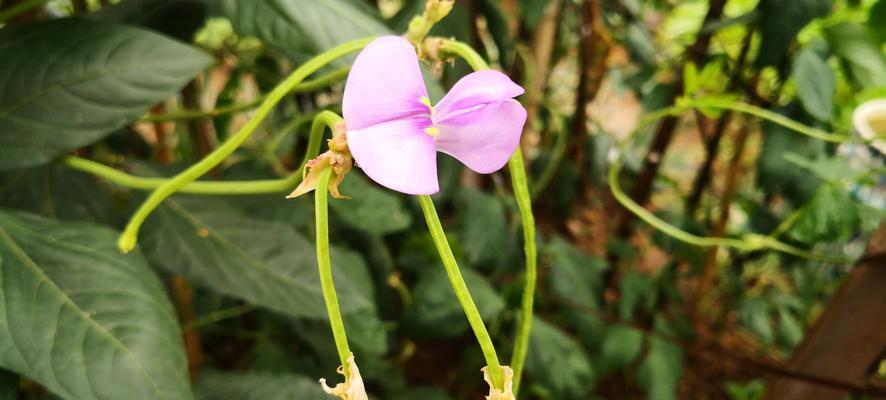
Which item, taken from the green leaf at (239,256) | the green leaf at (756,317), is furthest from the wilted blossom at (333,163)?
the green leaf at (756,317)

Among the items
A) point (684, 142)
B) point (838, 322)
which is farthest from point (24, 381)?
point (684, 142)

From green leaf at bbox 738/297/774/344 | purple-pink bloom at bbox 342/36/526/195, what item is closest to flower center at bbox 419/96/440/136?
purple-pink bloom at bbox 342/36/526/195

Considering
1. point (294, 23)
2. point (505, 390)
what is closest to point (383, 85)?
point (505, 390)

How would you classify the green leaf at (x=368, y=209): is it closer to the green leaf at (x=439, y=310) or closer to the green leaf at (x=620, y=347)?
the green leaf at (x=439, y=310)

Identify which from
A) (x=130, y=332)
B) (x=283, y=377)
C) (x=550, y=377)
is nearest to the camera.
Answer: (x=130, y=332)

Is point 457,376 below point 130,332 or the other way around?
below

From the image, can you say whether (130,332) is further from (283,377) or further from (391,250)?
(391,250)
